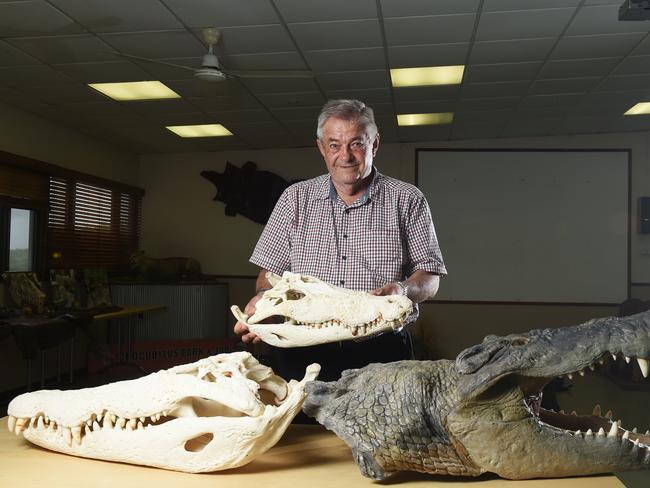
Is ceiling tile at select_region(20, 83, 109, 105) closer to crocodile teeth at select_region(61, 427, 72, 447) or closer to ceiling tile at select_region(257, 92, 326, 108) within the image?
ceiling tile at select_region(257, 92, 326, 108)

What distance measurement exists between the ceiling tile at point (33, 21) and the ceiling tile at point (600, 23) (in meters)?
3.53

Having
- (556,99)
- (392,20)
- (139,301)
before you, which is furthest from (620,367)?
(139,301)

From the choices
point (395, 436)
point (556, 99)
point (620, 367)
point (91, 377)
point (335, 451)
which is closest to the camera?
point (395, 436)

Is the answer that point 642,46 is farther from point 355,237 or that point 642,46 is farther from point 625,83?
point 355,237

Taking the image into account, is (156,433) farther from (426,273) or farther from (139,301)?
(139,301)

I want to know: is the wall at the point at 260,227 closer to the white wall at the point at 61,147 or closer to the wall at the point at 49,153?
the white wall at the point at 61,147

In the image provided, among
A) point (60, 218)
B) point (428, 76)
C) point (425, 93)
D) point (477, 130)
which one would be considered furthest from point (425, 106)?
point (60, 218)

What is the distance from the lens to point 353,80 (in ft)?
19.1

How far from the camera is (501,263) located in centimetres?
870

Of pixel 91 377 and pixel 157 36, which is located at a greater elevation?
pixel 157 36

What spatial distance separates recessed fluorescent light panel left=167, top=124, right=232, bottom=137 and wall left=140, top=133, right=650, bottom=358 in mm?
1085

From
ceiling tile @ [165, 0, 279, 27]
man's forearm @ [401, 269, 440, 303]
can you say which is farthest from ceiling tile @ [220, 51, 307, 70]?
man's forearm @ [401, 269, 440, 303]

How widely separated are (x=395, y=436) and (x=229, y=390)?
13.0 inches

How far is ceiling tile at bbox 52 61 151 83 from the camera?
532cm
